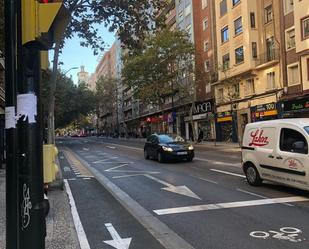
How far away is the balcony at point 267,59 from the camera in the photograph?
1431 inches

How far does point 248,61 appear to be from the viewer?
39.7 m

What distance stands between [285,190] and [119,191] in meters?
4.53

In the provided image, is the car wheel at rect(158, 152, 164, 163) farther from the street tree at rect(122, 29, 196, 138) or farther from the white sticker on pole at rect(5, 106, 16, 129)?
the street tree at rect(122, 29, 196, 138)

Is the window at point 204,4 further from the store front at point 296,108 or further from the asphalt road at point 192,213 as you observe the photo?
the asphalt road at point 192,213

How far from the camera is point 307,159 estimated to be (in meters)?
10.2

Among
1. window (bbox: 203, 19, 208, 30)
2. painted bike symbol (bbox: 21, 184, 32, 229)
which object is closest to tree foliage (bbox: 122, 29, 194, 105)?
window (bbox: 203, 19, 208, 30)

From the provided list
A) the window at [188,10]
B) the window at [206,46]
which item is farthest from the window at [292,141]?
the window at [188,10]

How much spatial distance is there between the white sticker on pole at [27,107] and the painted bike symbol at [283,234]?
4.69 meters

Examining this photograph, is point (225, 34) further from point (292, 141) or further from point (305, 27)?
point (292, 141)

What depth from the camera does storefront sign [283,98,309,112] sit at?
31938mm

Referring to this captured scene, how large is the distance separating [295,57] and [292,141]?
24.0 metres

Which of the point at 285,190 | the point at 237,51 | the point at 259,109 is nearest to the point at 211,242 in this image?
the point at 285,190

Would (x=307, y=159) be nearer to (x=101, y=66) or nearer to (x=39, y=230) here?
(x=39, y=230)

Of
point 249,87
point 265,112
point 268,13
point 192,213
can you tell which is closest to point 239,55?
point 249,87
